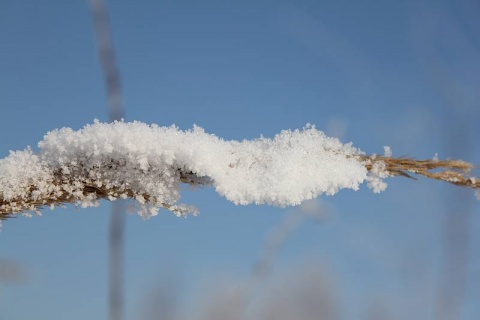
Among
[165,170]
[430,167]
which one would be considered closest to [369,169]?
[430,167]

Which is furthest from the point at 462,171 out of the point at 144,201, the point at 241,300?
the point at 241,300

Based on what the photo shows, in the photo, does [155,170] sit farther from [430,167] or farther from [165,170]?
[430,167]

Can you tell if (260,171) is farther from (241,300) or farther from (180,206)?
(241,300)

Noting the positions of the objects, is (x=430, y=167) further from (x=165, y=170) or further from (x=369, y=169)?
(x=165, y=170)
